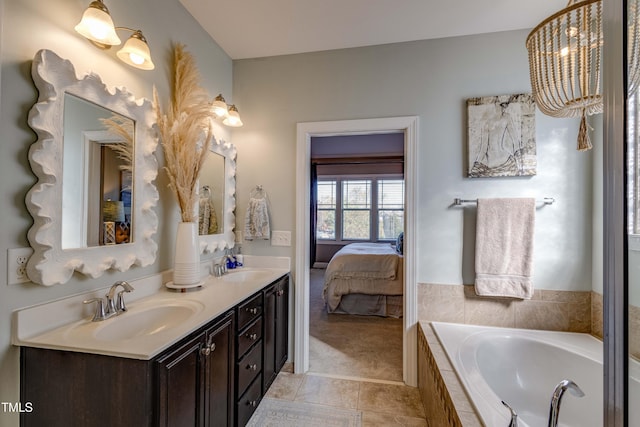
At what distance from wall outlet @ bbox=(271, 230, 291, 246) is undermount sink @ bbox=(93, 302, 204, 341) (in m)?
1.02

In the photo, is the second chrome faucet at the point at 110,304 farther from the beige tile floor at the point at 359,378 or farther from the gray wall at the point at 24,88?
the beige tile floor at the point at 359,378

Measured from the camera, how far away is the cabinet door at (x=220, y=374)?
128 centimetres

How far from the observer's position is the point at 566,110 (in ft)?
3.50

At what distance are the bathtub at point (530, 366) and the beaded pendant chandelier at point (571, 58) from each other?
133 centimetres

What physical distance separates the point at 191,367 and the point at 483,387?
138 centimetres

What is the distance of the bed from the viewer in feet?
11.5

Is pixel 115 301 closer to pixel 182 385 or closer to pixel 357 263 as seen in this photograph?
pixel 182 385

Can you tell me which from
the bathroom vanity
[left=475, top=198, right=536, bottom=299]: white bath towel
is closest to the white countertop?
the bathroom vanity

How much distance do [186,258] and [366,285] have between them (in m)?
2.47

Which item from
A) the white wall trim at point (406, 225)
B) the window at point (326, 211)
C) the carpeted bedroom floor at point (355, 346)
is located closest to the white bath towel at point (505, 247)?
the white wall trim at point (406, 225)

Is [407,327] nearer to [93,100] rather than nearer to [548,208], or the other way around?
[548,208]


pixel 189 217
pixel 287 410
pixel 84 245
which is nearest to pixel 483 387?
pixel 287 410

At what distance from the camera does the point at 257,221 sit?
234 cm

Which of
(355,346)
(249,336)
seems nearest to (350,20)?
(249,336)
